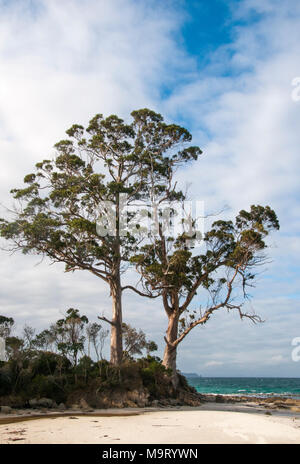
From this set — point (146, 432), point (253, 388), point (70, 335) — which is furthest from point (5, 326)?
point (253, 388)

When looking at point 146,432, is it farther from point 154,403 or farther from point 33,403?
point 154,403

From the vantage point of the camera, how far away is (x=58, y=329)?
18.8m

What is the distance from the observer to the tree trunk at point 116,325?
787 inches

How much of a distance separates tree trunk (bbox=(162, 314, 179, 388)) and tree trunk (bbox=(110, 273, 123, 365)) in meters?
3.16

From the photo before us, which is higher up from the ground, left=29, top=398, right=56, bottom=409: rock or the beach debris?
left=29, top=398, right=56, bottom=409: rock

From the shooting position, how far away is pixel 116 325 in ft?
66.4

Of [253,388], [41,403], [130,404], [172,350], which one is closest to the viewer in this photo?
[41,403]

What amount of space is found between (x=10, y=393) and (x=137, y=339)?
842cm

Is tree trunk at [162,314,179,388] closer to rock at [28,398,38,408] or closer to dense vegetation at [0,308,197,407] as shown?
dense vegetation at [0,308,197,407]

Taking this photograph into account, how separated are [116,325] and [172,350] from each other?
13.1 feet

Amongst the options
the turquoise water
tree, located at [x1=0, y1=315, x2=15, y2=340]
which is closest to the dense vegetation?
tree, located at [x1=0, y1=315, x2=15, y2=340]

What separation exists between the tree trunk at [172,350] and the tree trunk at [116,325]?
124 inches

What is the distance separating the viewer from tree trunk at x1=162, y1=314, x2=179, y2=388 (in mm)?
21906
